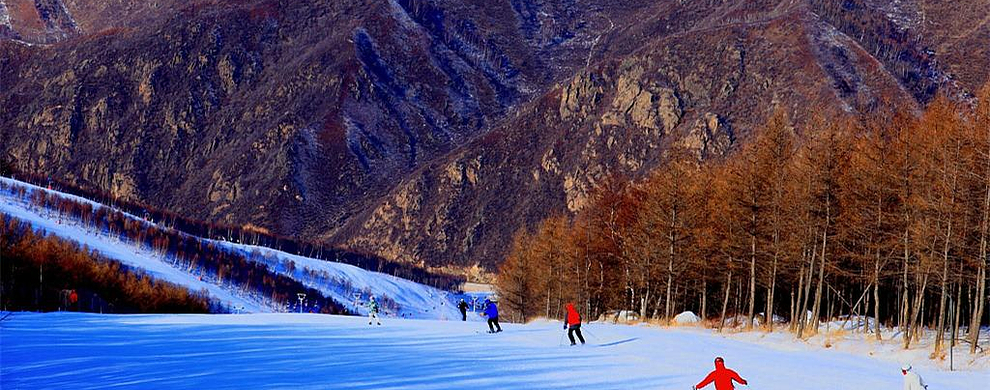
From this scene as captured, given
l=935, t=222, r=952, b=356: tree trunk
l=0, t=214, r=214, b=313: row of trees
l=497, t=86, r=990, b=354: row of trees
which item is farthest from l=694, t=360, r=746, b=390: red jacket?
l=0, t=214, r=214, b=313: row of trees

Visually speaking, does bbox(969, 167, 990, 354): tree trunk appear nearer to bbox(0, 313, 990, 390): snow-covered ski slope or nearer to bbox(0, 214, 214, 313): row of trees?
bbox(0, 313, 990, 390): snow-covered ski slope

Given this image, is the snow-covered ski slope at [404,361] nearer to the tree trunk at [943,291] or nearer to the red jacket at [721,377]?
the tree trunk at [943,291]

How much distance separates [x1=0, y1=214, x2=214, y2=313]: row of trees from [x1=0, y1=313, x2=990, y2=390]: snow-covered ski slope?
152 feet

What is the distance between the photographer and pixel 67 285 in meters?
116

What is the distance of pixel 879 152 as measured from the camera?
48625mm

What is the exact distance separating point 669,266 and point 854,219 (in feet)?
49.3

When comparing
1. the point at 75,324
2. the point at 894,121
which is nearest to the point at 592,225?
the point at 894,121

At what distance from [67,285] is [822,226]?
92095mm

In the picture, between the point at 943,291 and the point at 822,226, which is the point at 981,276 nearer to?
the point at 943,291

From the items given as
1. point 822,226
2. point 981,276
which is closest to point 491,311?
point 822,226

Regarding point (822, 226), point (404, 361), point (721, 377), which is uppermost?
point (822, 226)

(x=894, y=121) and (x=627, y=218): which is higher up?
(x=894, y=121)

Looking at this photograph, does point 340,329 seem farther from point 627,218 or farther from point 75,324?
point 627,218

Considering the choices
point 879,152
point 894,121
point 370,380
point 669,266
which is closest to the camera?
point 370,380
